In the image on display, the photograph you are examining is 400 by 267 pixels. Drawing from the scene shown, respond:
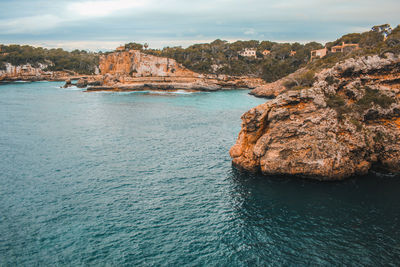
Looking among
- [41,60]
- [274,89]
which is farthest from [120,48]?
[274,89]

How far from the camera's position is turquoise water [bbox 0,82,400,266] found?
57.6ft

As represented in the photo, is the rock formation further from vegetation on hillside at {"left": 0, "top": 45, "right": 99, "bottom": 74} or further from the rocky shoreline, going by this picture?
the rocky shoreline

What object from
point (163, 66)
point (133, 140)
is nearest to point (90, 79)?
point (163, 66)

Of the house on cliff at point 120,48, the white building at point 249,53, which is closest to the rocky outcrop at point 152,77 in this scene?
the house on cliff at point 120,48

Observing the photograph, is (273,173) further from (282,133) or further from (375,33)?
(375,33)

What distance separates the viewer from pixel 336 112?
92.3ft

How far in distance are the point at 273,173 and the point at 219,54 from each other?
391 ft

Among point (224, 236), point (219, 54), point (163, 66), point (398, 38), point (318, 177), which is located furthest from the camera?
point (219, 54)

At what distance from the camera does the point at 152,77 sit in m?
123

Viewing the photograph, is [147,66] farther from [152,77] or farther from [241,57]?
[241,57]

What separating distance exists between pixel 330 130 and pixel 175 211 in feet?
53.5

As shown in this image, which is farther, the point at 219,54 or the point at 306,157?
the point at 219,54

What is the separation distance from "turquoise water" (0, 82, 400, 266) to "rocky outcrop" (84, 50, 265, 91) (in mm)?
76697

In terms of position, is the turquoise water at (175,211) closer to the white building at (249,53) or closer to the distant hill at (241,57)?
the distant hill at (241,57)
